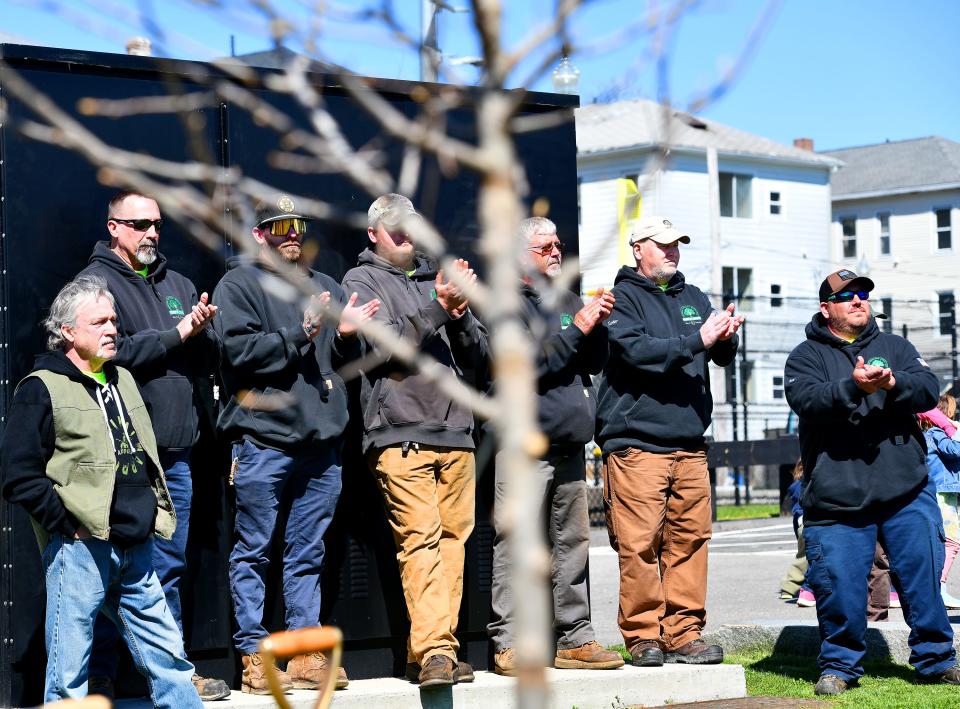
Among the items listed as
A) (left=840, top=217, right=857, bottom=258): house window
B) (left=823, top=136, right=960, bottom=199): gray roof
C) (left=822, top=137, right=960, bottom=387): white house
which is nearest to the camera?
(left=822, top=137, right=960, bottom=387): white house

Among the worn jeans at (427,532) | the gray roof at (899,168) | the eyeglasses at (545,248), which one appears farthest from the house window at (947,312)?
the worn jeans at (427,532)

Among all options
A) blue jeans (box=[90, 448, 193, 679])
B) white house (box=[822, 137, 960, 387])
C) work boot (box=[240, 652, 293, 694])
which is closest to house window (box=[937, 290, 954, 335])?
white house (box=[822, 137, 960, 387])

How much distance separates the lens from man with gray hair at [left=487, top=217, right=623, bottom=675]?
23.7 feet

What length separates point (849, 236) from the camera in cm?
5625

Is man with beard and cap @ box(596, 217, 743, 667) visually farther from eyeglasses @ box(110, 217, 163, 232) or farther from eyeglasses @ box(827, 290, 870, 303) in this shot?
eyeglasses @ box(110, 217, 163, 232)

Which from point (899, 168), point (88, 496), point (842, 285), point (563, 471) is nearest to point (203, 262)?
point (88, 496)

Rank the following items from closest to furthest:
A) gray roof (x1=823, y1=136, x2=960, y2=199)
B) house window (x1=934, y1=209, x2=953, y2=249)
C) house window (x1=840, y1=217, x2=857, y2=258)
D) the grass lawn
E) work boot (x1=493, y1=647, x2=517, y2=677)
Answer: work boot (x1=493, y1=647, x2=517, y2=677), the grass lawn, house window (x1=934, y1=209, x2=953, y2=249), gray roof (x1=823, y1=136, x2=960, y2=199), house window (x1=840, y1=217, x2=857, y2=258)

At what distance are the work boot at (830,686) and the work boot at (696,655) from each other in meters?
0.51

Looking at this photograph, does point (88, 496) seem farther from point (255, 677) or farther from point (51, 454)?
point (255, 677)

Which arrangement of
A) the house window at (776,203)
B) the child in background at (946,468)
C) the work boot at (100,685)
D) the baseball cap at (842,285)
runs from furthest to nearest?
the house window at (776,203) → the child in background at (946,468) → the baseball cap at (842,285) → the work boot at (100,685)

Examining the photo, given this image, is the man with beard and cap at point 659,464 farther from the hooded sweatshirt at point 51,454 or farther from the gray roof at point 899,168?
the gray roof at point 899,168

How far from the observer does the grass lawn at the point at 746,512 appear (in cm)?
2472

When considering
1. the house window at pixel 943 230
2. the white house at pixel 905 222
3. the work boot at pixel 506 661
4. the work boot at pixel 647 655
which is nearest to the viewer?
the work boot at pixel 506 661

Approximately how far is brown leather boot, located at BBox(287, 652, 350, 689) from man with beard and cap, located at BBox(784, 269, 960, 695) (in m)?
2.52
